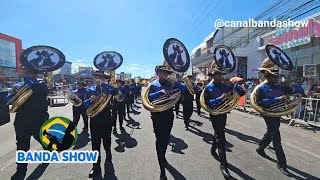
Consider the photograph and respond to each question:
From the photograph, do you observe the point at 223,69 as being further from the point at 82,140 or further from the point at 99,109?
the point at 82,140

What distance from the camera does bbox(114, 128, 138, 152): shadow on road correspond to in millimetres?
7717

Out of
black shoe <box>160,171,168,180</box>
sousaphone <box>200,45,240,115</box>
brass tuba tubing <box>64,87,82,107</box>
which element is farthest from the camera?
brass tuba tubing <box>64,87,82,107</box>

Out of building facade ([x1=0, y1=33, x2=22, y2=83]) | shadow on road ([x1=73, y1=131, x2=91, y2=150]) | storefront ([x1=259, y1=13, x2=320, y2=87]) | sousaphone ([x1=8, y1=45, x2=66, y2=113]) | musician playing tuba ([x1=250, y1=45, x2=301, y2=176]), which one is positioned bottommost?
shadow on road ([x1=73, y1=131, x2=91, y2=150])

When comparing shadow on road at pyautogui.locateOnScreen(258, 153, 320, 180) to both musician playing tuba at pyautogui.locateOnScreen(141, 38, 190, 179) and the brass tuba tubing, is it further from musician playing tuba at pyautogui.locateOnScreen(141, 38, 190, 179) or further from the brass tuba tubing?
the brass tuba tubing

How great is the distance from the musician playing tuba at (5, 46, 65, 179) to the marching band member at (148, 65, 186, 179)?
1.93 meters

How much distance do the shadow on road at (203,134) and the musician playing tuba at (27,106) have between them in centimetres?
438

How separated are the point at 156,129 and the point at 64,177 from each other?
5.66ft

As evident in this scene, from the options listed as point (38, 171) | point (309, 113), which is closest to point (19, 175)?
point (38, 171)

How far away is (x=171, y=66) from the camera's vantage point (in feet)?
18.3

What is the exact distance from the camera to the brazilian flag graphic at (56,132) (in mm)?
5762

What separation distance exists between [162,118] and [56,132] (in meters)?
2.05

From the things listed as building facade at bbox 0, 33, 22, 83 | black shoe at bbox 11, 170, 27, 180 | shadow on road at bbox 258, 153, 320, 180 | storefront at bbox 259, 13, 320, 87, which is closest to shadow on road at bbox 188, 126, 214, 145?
shadow on road at bbox 258, 153, 320, 180

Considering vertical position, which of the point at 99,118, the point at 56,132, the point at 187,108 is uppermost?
the point at 99,118

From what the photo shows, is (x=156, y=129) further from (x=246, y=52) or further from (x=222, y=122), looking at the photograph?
(x=246, y=52)
